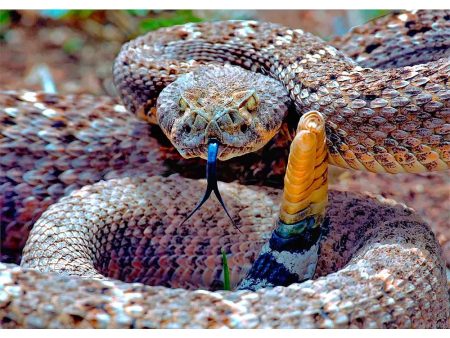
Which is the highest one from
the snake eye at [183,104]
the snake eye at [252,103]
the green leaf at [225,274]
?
the snake eye at [252,103]

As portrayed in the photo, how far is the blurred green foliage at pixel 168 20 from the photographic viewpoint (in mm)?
5445

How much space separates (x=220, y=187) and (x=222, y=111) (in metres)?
0.77

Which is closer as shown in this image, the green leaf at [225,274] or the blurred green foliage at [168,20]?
the green leaf at [225,274]

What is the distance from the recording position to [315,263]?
11.5 ft

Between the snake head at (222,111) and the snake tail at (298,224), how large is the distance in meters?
0.30

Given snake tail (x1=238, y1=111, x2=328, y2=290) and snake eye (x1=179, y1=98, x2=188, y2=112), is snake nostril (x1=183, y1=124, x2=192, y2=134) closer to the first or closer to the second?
snake eye (x1=179, y1=98, x2=188, y2=112)

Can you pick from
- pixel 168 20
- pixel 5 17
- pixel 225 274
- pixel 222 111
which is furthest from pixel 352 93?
pixel 5 17

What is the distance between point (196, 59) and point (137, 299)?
170 centimetres

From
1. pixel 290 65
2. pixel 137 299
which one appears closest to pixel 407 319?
pixel 137 299

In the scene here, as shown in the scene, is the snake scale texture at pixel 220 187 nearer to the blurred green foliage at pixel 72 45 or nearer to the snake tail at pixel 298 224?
the snake tail at pixel 298 224

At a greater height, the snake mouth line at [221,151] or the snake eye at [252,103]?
the snake eye at [252,103]

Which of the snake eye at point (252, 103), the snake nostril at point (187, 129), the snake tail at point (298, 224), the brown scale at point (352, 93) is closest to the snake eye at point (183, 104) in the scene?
the snake nostril at point (187, 129)

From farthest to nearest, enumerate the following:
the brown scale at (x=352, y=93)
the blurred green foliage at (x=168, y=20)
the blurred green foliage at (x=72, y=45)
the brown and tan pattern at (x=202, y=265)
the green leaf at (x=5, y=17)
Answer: the blurred green foliage at (x=72, y=45) → the green leaf at (x=5, y=17) → the blurred green foliage at (x=168, y=20) → the brown scale at (x=352, y=93) → the brown and tan pattern at (x=202, y=265)

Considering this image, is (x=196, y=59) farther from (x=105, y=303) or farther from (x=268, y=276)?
(x=105, y=303)
